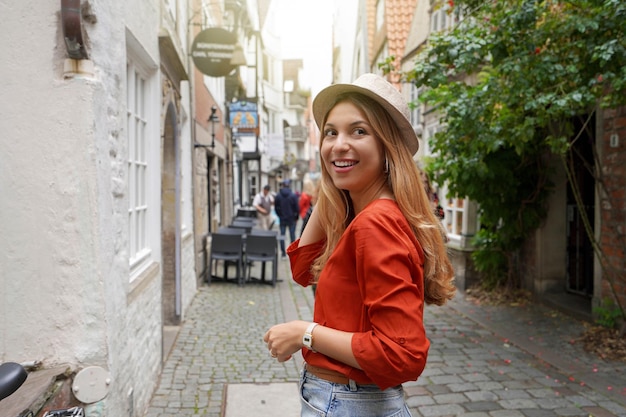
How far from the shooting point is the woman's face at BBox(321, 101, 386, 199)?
1729mm

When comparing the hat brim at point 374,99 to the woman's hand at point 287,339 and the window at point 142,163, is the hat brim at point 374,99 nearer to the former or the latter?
the woman's hand at point 287,339

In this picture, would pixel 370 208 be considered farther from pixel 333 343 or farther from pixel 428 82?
pixel 428 82

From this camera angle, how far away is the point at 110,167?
10.2 feet

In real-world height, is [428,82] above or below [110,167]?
above

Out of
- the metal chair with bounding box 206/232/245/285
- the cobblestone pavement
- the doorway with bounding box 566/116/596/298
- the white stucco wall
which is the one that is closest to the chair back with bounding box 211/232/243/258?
the metal chair with bounding box 206/232/245/285

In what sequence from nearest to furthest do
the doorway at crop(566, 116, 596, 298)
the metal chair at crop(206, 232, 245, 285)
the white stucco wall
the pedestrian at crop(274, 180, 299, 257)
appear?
the white stucco wall → the doorway at crop(566, 116, 596, 298) → the metal chair at crop(206, 232, 245, 285) → the pedestrian at crop(274, 180, 299, 257)

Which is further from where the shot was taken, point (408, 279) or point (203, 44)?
point (203, 44)

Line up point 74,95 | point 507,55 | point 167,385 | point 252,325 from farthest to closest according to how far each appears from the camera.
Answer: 1. point 252,325
2. point 507,55
3. point 167,385
4. point 74,95

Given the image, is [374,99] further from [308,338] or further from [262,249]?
[262,249]

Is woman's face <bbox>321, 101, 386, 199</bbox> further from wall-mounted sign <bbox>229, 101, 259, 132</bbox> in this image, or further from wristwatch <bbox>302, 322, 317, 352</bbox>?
wall-mounted sign <bbox>229, 101, 259, 132</bbox>

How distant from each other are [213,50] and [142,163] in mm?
3460

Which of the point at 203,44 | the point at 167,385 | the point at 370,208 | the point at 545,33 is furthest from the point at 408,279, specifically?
the point at 203,44

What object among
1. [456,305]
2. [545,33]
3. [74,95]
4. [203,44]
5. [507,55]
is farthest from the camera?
[456,305]

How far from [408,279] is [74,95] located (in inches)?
81.5
